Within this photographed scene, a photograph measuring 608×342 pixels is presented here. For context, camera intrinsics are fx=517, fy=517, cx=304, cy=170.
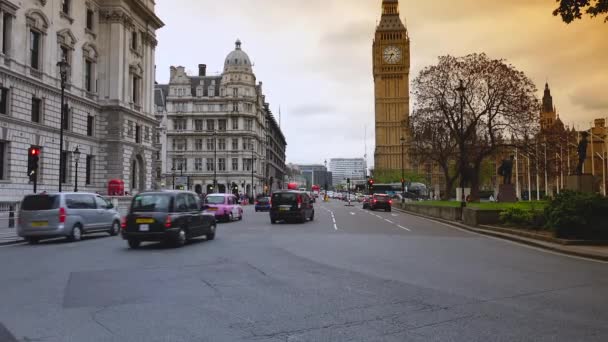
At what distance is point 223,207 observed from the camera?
31.1m

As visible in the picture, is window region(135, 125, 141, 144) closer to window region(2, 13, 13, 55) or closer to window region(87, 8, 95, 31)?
window region(87, 8, 95, 31)

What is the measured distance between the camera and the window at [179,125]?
108250mm

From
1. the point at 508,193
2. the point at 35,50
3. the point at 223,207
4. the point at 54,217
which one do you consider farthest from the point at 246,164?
the point at 54,217

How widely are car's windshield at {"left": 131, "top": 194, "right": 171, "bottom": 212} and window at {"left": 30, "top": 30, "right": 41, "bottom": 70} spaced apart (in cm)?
3200

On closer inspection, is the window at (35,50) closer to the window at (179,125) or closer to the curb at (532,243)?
the curb at (532,243)

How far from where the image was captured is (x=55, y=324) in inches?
262

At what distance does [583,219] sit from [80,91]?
45.3 m

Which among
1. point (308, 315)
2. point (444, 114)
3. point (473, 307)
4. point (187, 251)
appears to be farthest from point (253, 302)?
point (444, 114)

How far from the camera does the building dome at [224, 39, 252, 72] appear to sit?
107 metres

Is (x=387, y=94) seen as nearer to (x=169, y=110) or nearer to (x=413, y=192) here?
(x=413, y=192)

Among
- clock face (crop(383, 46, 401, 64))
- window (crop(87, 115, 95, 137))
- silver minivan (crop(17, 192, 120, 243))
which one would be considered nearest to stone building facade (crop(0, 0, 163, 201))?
window (crop(87, 115, 95, 137))

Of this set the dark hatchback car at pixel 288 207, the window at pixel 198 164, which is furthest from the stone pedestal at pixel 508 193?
the window at pixel 198 164

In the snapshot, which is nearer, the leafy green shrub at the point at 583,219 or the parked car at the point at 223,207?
the leafy green shrub at the point at 583,219

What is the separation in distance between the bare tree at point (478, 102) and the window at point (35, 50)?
106 feet
